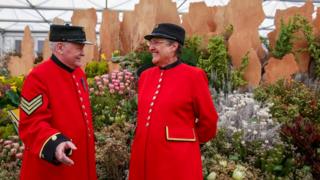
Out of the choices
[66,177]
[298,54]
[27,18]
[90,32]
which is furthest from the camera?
[27,18]

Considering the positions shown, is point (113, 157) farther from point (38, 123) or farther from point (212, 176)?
point (38, 123)

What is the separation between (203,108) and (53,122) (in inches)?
35.5

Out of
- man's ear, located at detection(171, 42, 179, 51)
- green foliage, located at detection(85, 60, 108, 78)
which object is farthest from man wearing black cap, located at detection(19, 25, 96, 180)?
green foliage, located at detection(85, 60, 108, 78)

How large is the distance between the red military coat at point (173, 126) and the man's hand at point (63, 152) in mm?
599

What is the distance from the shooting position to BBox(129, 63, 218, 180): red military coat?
3.15 metres

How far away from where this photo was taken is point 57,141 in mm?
2775

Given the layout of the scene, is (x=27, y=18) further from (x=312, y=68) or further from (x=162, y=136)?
(x=162, y=136)

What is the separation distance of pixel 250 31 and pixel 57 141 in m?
4.81

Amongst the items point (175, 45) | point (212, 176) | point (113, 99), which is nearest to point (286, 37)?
point (113, 99)

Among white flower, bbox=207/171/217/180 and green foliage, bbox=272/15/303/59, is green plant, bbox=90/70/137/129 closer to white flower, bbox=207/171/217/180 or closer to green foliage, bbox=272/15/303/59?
white flower, bbox=207/171/217/180

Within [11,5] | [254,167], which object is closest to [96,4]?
[11,5]

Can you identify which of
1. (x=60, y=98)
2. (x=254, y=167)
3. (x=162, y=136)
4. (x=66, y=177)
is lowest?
(x=254, y=167)

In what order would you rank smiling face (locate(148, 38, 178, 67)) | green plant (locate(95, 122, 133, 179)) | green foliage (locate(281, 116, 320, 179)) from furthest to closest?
1. green foliage (locate(281, 116, 320, 179))
2. green plant (locate(95, 122, 133, 179))
3. smiling face (locate(148, 38, 178, 67))

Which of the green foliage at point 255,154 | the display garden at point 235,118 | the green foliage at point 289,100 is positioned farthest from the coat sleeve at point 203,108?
the green foliage at point 289,100
